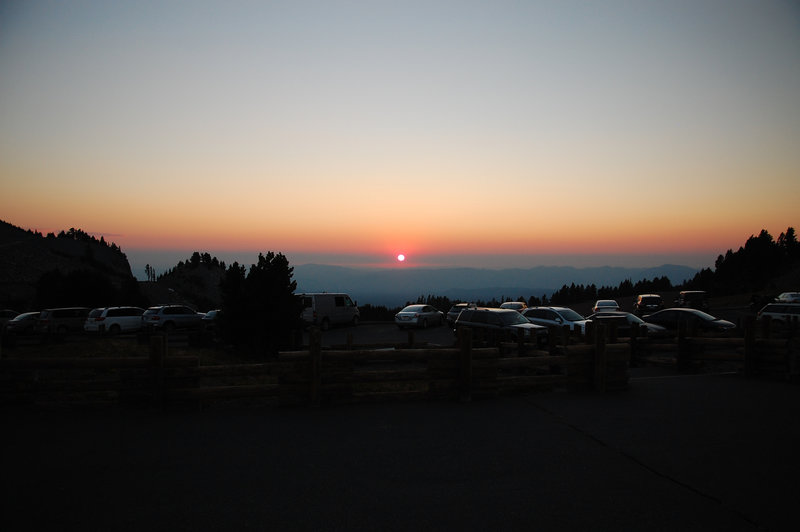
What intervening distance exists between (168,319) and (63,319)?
6.36 meters

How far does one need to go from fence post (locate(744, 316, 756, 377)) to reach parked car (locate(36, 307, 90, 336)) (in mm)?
32667

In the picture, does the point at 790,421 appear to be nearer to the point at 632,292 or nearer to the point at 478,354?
the point at 478,354

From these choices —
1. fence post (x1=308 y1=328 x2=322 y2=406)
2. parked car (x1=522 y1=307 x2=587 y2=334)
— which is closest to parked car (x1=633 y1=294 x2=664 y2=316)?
parked car (x1=522 y1=307 x2=587 y2=334)

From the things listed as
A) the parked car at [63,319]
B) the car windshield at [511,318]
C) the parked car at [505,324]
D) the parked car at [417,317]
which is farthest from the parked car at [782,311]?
the parked car at [63,319]

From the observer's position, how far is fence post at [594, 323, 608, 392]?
34.5ft

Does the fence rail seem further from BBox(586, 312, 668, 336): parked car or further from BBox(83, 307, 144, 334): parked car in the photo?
BBox(83, 307, 144, 334): parked car

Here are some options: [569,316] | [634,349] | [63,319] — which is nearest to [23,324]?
[63,319]

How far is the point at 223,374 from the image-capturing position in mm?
8922

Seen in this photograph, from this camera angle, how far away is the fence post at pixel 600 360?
10.5m

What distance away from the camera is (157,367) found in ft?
28.7

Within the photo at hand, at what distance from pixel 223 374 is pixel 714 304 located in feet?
173

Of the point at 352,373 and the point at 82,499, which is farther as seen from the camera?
the point at 352,373

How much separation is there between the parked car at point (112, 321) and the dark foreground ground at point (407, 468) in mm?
23162

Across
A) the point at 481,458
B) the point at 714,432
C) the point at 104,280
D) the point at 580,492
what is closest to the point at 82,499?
the point at 481,458
